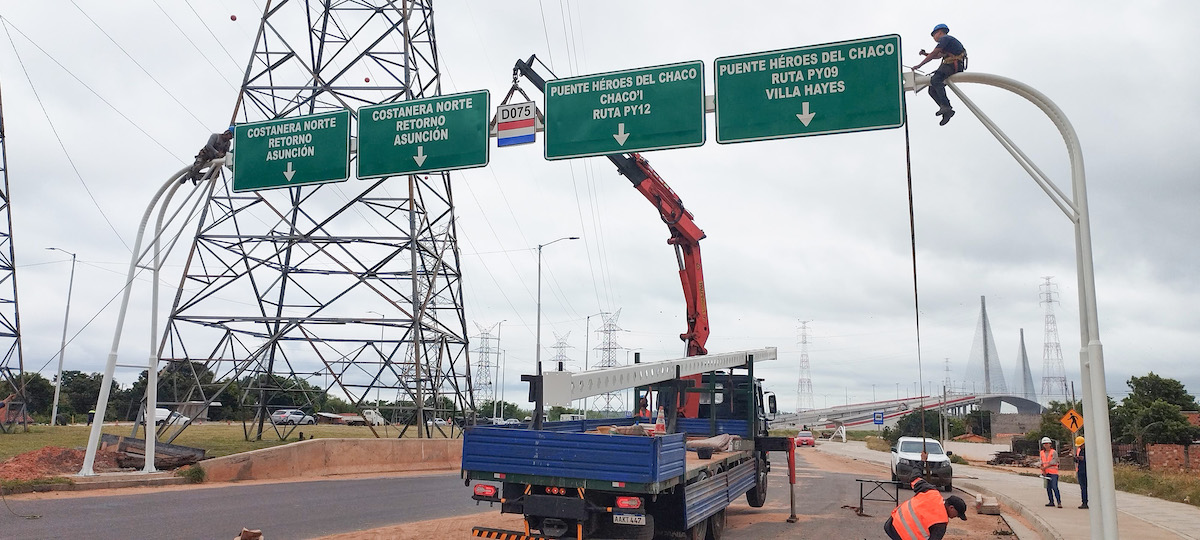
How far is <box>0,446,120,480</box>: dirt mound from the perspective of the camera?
16.9m

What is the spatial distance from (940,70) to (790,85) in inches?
→ 89.1

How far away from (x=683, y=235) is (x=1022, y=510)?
916 centimetres

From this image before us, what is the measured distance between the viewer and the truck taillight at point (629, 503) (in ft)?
30.1

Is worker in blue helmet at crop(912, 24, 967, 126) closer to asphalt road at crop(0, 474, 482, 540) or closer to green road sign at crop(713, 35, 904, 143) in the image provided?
green road sign at crop(713, 35, 904, 143)

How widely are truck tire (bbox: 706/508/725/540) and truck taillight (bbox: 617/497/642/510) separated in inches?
109

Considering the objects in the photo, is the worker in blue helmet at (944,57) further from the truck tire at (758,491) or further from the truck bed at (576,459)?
the truck tire at (758,491)

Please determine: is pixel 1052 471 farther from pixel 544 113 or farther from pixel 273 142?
pixel 273 142

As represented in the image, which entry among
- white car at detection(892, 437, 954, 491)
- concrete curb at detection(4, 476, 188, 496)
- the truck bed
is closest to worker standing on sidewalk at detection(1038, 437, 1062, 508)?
white car at detection(892, 437, 954, 491)

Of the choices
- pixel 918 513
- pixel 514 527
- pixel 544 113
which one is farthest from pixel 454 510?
pixel 918 513

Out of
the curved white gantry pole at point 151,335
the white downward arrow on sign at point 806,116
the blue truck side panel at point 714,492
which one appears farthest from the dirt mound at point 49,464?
the white downward arrow on sign at point 806,116

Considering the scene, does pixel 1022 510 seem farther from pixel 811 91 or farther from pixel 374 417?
pixel 374 417

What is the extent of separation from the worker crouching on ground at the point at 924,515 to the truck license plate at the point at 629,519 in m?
3.22

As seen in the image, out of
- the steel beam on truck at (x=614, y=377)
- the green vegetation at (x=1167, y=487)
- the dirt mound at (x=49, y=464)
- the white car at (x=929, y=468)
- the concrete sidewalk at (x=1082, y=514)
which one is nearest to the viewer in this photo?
the steel beam on truck at (x=614, y=377)

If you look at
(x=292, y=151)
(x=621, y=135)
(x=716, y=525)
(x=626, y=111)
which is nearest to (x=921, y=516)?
(x=716, y=525)
